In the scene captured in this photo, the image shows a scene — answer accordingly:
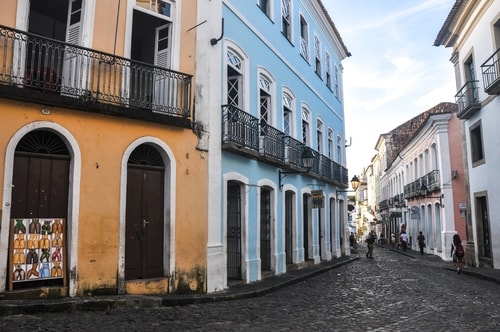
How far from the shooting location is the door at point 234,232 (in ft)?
39.7

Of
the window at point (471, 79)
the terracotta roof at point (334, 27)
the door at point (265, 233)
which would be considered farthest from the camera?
the terracotta roof at point (334, 27)

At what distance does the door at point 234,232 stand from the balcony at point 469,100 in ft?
34.6

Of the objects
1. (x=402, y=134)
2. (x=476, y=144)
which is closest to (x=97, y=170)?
(x=476, y=144)

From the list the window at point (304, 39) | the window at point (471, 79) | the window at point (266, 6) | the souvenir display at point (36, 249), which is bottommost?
the souvenir display at point (36, 249)

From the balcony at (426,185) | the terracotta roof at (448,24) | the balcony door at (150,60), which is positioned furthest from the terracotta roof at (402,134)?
the balcony door at (150,60)

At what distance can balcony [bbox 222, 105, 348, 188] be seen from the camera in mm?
11016

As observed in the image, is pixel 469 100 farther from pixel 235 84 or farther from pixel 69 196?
pixel 69 196

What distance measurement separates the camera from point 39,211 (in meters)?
7.80

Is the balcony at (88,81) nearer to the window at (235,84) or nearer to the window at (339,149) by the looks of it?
the window at (235,84)

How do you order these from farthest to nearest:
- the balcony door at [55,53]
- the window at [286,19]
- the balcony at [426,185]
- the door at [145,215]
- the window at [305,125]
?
the balcony at [426,185] < the window at [305,125] < the window at [286,19] < the door at [145,215] < the balcony door at [55,53]

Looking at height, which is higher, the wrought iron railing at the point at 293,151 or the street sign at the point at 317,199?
the wrought iron railing at the point at 293,151

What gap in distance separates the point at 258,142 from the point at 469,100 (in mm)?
10120

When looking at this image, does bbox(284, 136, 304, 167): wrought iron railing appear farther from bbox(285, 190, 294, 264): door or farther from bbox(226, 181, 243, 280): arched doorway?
bbox(226, 181, 243, 280): arched doorway

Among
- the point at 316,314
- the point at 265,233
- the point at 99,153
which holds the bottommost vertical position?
the point at 316,314
